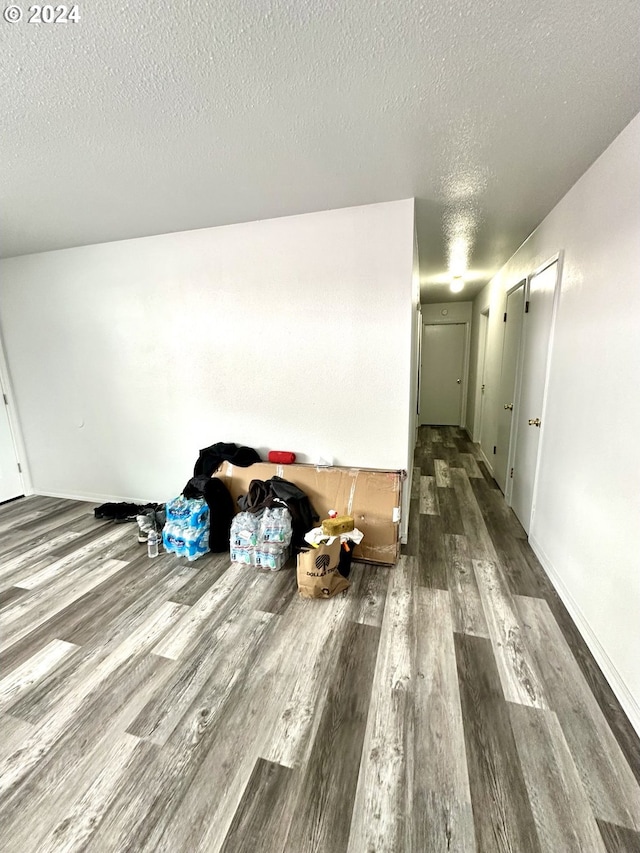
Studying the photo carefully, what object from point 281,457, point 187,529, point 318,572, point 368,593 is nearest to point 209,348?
point 281,457

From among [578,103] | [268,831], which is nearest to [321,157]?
[578,103]

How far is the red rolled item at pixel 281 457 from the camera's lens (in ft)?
8.82

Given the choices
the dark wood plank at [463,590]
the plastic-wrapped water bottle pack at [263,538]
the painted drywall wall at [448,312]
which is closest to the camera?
the dark wood plank at [463,590]

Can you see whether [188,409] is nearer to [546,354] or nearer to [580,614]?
[546,354]

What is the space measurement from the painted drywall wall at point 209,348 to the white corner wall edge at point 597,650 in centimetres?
115

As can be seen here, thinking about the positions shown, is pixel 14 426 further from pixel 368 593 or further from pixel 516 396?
pixel 516 396

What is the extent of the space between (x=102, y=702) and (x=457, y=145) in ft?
9.97

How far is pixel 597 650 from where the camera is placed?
1581 mm

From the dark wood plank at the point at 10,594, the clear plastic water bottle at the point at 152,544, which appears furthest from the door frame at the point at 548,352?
the dark wood plank at the point at 10,594

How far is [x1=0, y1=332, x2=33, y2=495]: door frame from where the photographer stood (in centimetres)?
353

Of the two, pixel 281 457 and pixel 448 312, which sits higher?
pixel 448 312

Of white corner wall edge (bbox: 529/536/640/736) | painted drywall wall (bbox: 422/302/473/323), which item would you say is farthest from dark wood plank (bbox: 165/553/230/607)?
painted drywall wall (bbox: 422/302/473/323)

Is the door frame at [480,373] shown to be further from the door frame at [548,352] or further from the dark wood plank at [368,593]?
the dark wood plank at [368,593]

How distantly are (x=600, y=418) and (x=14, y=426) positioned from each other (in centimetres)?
515
